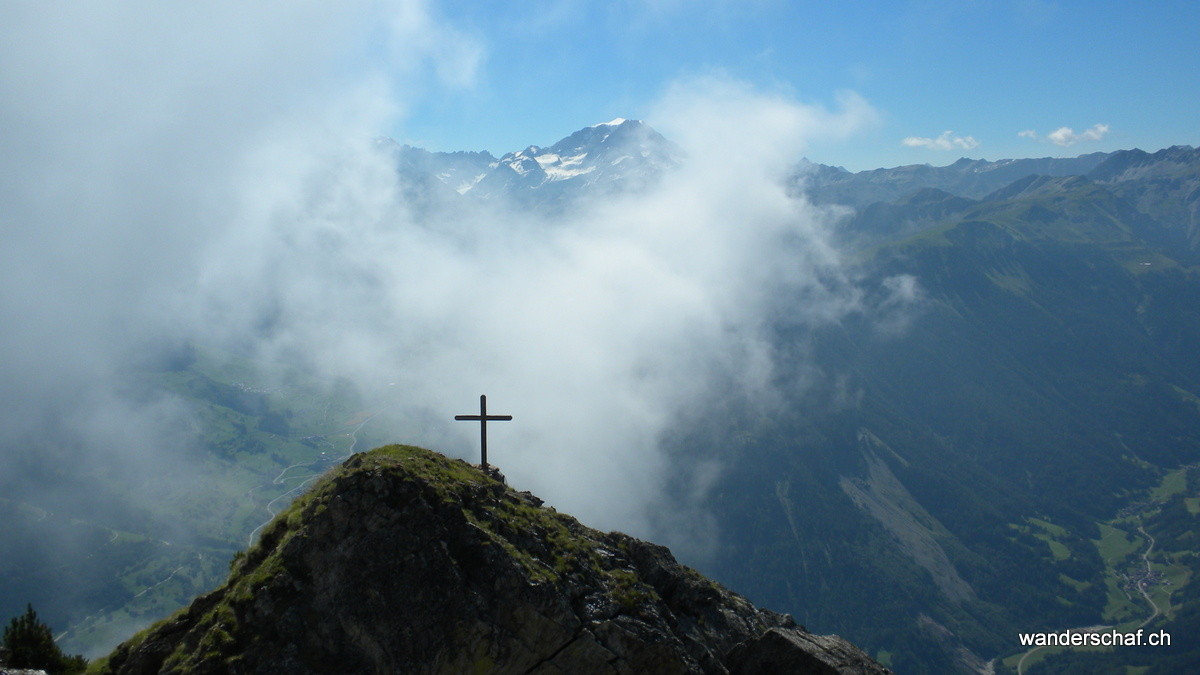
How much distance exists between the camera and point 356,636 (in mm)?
20312

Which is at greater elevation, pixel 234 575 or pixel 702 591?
pixel 234 575

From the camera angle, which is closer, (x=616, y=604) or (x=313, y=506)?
(x=313, y=506)

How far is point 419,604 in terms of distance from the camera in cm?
2069

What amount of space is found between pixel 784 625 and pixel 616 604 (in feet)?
34.2

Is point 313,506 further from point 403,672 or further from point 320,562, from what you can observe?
point 403,672

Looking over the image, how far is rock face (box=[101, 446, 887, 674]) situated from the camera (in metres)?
20.1

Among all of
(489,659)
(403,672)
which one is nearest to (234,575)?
(403,672)

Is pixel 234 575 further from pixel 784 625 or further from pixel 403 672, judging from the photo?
pixel 784 625

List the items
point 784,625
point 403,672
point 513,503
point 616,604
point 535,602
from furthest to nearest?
1. point 784,625
2. point 513,503
3. point 616,604
4. point 535,602
5. point 403,672

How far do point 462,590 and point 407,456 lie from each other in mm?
5412

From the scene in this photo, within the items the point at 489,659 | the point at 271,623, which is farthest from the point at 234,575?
the point at 489,659

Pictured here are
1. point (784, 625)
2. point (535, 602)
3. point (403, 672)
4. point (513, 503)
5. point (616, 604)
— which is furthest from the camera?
point (784, 625)

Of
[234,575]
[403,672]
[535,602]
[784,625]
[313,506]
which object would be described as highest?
[313,506]

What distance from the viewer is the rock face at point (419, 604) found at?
20.1m
